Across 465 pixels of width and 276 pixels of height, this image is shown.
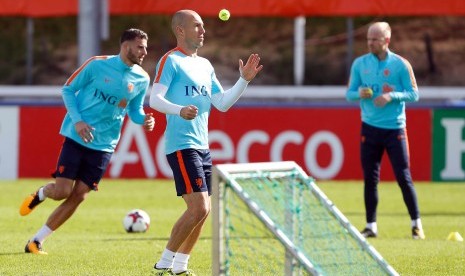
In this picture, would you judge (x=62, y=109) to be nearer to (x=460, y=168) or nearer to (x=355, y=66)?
(x=460, y=168)

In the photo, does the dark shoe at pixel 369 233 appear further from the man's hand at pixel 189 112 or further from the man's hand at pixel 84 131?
the man's hand at pixel 189 112

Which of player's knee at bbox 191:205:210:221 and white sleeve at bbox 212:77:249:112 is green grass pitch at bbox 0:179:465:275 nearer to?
player's knee at bbox 191:205:210:221

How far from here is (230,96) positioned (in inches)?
361

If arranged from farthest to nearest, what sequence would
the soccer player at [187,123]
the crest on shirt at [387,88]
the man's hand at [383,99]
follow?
1. the crest on shirt at [387,88]
2. the man's hand at [383,99]
3. the soccer player at [187,123]

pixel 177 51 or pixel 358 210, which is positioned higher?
pixel 177 51

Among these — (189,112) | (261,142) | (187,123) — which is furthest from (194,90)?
(261,142)

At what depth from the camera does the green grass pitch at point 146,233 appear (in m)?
10.1

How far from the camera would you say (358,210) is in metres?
15.6

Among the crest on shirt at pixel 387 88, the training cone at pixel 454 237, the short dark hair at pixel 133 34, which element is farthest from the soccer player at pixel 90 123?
the training cone at pixel 454 237

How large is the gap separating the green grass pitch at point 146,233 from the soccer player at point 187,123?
2.21ft

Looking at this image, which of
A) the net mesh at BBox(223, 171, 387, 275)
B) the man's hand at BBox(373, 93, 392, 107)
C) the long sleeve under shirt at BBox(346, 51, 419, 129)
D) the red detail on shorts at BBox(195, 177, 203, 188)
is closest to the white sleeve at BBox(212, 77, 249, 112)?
the red detail on shorts at BBox(195, 177, 203, 188)

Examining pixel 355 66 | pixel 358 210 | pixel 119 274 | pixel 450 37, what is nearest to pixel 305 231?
pixel 119 274

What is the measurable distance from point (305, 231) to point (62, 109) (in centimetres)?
1118

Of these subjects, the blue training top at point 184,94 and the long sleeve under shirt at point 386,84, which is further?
the long sleeve under shirt at point 386,84
